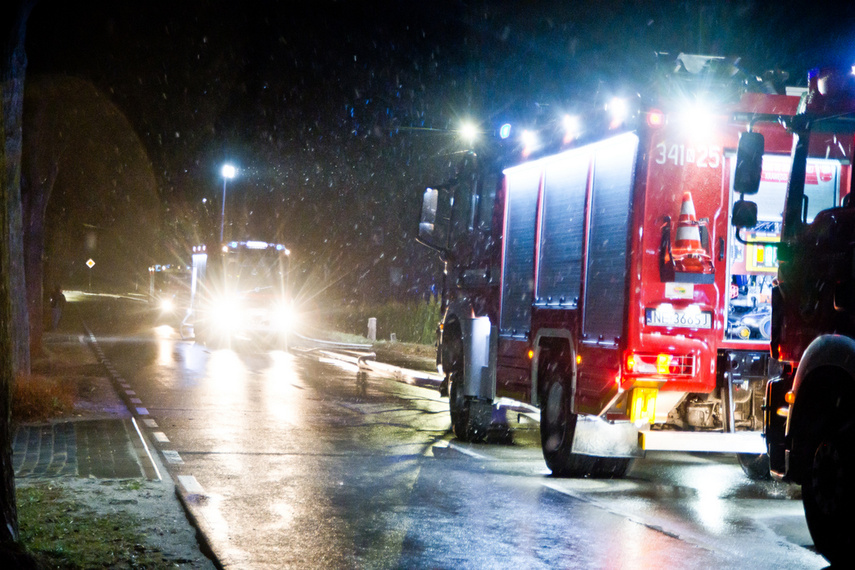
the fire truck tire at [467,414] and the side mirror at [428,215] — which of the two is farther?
the side mirror at [428,215]

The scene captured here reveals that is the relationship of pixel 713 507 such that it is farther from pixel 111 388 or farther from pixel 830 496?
pixel 111 388

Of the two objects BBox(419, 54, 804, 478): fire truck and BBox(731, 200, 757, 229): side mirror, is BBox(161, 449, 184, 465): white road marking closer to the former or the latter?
BBox(419, 54, 804, 478): fire truck

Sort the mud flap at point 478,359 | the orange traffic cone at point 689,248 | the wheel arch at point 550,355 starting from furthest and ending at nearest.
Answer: the mud flap at point 478,359 < the wheel arch at point 550,355 < the orange traffic cone at point 689,248

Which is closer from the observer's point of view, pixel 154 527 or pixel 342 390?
pixel 154 527

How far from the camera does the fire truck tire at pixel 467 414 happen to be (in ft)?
37.8

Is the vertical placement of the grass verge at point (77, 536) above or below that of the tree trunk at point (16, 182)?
below

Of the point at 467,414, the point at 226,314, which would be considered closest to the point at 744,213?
the point at 467,414

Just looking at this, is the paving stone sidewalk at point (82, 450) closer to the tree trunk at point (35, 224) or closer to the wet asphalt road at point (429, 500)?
the wet asphalt road at point (429, 500)

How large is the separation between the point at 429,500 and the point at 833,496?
129 inches

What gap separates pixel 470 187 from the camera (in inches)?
461

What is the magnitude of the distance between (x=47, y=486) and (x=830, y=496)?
220 inches

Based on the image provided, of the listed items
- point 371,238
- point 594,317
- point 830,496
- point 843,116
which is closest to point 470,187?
point 594,317

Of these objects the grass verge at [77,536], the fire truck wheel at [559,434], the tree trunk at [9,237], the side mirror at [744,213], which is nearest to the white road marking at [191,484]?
the grass verge at [77,536]

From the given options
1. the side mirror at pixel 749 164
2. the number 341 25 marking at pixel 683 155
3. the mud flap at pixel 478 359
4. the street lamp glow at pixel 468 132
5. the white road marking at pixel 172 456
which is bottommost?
the white road marking at pixel 172 456
